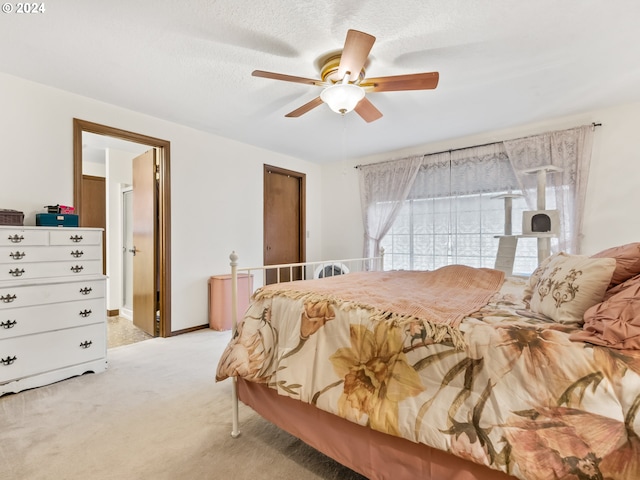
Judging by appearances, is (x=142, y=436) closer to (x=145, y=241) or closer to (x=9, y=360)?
(x=9, y=360)

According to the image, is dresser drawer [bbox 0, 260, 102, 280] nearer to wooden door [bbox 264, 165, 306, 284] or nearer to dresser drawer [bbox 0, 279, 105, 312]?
dresser drawer [bbox 0, 279, 105, 312]

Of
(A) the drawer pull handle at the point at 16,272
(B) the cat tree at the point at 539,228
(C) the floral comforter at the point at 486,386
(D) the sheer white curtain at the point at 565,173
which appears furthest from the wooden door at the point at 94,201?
(D) the sheer white curtain at the point at 565,173

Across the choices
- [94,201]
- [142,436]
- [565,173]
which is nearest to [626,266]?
[142,436]

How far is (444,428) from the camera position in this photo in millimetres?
968

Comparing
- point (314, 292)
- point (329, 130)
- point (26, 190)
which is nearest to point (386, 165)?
point (329, 130)

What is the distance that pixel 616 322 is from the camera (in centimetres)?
87

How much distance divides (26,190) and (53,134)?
1.75ft

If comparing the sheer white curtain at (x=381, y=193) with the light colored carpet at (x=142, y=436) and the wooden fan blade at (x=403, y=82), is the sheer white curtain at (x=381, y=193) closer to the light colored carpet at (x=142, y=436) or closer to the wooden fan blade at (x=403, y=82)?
the wooden fan blade at (x=403, y=82)

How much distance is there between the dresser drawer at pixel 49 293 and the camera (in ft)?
7.00

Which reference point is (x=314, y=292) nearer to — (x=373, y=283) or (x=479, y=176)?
(x=373, y=283)

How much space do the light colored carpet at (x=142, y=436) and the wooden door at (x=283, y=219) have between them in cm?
238

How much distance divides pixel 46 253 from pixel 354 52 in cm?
263

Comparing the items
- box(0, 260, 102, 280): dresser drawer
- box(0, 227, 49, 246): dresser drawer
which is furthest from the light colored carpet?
box(0, 227, 49, 246): dresser drawer

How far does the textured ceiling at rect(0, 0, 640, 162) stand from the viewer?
1.71 m
